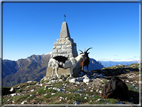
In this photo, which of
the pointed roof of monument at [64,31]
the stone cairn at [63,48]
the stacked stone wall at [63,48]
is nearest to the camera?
the stone cairn at [63,48]

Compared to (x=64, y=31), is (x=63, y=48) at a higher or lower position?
lower

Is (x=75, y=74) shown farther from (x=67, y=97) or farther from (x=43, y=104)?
(x=43, y=104)

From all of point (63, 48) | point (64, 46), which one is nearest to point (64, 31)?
point (64, 46)

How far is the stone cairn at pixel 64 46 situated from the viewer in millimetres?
13916

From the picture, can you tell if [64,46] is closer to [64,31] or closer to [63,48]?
[63,48]

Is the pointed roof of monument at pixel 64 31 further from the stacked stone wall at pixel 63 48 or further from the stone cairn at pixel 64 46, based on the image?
the stacked stone wall at pixel 63 48

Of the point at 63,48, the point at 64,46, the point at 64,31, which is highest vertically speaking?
the point at 64,31

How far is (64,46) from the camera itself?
14.2 m

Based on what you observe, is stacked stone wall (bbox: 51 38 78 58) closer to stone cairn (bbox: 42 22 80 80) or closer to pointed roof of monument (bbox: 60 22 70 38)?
stone cairn (bbox: 42 22 80 80)

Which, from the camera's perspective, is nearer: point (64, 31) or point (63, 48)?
point (63, 48)

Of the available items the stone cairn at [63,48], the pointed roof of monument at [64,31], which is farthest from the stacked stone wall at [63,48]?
the pointed roof of monument at [64,31]

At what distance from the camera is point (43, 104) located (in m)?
6.42

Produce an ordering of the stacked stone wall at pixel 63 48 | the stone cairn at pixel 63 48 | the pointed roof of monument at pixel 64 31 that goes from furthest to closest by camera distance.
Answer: the pointed roof of monument at pixel 64 31 → the stacked stone wall at pixel 63 48 → the stone cairn at pixel 63 48

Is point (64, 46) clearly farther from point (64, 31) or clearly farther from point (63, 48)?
point (64, 31)
